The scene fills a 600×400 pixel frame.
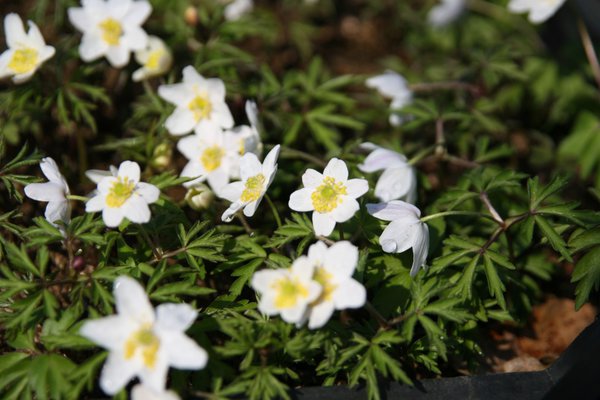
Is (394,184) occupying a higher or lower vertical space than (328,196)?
lower

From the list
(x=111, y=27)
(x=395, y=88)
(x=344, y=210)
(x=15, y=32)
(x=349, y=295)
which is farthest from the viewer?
(x=395, y=88)

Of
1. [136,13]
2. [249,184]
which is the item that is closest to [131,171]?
[249,184]

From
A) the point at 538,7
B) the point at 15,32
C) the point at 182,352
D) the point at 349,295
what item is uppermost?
the point at 538,7

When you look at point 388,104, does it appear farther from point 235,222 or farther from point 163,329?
point 163,329

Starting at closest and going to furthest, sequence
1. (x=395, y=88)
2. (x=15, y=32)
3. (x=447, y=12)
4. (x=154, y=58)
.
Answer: (x=15, y=32), (x=154, y=58), (x=395, y=88), (x=447, y=12)

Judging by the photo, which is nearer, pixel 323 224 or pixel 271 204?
pixel 323 224

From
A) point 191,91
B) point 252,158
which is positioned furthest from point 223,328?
point 191,91

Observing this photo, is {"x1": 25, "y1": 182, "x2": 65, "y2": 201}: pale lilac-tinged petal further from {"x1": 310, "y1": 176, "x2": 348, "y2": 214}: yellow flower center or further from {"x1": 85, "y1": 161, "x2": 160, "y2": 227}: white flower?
{"x1": 310, "y1": 176, "x2": 348, "y2": 214}: yellow flower center

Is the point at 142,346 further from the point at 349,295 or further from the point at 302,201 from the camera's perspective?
the point at 302,201
